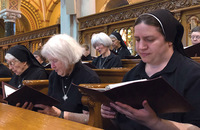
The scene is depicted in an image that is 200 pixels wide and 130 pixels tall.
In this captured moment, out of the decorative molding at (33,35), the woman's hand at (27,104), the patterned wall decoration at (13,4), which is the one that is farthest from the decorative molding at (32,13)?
the woman's hand at (27,104)

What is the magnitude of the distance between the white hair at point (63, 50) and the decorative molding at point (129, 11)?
383cm

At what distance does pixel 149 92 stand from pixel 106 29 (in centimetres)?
638

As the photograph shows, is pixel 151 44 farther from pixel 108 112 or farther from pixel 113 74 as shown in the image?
pixel 113 74

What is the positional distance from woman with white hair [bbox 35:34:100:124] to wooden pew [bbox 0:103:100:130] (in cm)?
88

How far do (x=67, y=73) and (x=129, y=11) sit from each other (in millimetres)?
4748

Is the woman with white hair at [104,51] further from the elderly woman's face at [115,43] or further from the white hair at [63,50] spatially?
the white hair at [63,50]

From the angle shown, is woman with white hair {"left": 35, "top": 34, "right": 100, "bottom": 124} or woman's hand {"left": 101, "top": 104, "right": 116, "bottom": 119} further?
woman with white hair {"left": 35, "top": 34, "right": 100, "bottom": 124}

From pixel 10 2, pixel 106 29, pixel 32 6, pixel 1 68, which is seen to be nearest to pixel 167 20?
pixel 1 68

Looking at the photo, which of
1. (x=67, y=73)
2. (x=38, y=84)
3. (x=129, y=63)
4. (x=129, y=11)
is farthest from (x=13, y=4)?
(x=67, y=73)

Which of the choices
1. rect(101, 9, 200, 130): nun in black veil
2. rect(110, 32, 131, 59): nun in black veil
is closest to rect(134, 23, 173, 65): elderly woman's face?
rect(101, 9, 200, 130): nun in black veil

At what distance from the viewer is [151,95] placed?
1.09 m

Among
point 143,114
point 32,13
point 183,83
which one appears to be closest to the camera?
point 143,114

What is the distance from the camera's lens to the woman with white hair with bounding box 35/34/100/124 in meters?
2.14

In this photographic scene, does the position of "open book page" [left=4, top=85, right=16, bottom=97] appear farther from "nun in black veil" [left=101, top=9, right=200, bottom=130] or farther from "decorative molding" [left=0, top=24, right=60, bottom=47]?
"decorative molding" [left=0, top=24, right=60, bottom=47]
